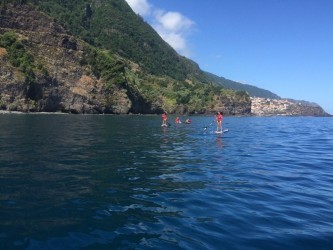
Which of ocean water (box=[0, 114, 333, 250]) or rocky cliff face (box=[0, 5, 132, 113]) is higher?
rocky cliff face (box=[0, 5, 132, 113])

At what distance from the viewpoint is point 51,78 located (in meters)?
113

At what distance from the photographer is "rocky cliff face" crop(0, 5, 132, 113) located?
328ft

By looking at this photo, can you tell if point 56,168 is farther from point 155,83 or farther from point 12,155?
point 155,83

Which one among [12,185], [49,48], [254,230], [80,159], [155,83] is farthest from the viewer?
[155,83]

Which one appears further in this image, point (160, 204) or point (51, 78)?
point (51, 78)

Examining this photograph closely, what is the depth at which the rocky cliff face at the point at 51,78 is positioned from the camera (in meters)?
100

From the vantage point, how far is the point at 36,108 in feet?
344

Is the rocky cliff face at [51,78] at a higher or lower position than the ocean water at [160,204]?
higher

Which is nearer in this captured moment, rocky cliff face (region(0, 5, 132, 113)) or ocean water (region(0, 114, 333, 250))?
ocean water (region(0, 114, 333, 250))

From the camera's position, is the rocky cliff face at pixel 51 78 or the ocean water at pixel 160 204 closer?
the ocean water at pixel 160 204

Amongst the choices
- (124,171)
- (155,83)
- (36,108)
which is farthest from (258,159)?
(155,83)

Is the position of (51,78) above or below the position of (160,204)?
above

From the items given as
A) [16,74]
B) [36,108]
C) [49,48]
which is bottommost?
[36,108]

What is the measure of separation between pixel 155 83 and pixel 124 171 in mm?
177349
